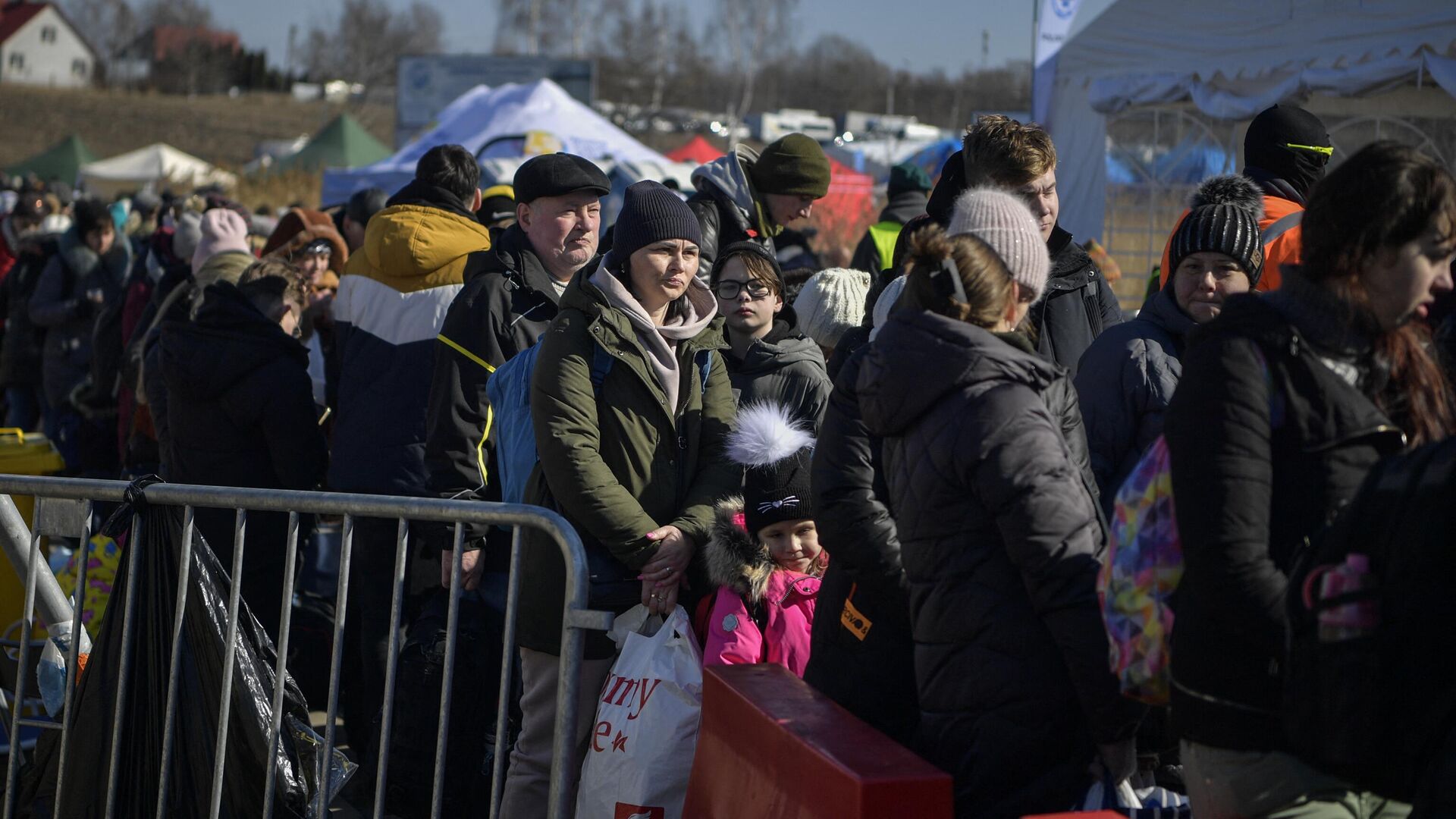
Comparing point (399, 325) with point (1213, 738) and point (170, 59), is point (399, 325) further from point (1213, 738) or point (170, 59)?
point (170, 59)

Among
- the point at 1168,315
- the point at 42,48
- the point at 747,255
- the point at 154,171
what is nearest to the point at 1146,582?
the point at 1168,315

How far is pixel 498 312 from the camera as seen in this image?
13.3 ft

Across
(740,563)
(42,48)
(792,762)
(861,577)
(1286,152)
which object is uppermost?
(42,48)

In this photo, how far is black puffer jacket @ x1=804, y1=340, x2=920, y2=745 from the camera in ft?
8.98

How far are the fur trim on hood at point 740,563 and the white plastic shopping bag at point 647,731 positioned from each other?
137mm

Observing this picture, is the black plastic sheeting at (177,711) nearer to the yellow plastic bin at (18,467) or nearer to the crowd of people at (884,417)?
the crowd of people at (884,417)

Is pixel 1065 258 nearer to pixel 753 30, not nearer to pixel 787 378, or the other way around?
pixel 787 378

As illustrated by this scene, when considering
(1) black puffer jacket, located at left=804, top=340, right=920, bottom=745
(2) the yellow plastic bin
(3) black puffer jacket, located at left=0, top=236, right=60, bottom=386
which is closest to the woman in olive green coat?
(1) black puffer jacket, located at left=804, top=340, right=920, bottom=745

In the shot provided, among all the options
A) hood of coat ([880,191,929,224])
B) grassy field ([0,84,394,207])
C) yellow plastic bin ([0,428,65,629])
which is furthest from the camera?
grassy field ([0,84,394,207])

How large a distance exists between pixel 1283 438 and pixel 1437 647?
0.36 meters

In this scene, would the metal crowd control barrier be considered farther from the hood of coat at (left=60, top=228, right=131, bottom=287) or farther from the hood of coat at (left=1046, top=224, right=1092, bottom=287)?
the hood of coat at (left=60, top=228, right=131, bottom=287)

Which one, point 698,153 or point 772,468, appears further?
point 698,153

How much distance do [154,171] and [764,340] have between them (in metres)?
32.2

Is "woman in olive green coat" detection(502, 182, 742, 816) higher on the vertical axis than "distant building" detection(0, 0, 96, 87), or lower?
lower
